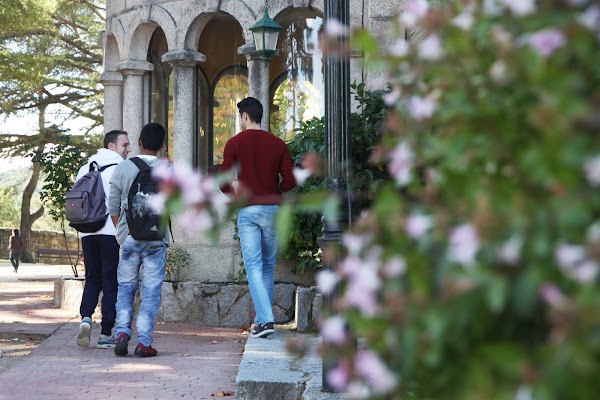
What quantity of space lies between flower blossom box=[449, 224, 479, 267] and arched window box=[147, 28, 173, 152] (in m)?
12.0

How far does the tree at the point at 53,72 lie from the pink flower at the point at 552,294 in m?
24.8

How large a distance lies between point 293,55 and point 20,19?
10.1 meters

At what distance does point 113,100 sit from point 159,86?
64cm

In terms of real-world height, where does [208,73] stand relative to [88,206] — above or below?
above

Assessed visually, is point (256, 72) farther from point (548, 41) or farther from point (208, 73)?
point (548, 41)

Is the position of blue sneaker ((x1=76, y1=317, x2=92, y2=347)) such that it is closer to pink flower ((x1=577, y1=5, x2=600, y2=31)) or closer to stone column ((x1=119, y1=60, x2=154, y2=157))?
stone column ((x1=119, y1=60, x2=154, y2=157))

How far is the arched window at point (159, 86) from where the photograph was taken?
1337cm

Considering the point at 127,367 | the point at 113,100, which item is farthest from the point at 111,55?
the point at 127,367

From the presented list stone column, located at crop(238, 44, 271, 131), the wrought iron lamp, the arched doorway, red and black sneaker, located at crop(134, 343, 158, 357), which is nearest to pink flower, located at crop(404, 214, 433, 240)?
red and black sneaker, located at crop(134, 343, 158, 357)

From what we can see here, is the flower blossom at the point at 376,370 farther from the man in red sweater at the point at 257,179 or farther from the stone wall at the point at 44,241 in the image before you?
the stone wall at the point at 44,241

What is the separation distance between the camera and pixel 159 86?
1373cm

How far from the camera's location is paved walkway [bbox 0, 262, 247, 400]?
20.5 feet

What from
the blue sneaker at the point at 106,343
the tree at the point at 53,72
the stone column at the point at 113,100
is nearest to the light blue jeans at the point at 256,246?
the blue sneaker at the point at 106,343

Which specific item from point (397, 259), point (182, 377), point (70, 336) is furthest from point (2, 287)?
point (397, 259)
